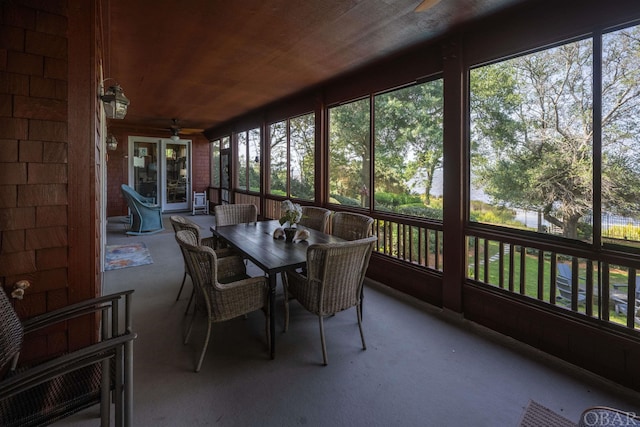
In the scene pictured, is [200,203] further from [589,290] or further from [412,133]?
[589,290]

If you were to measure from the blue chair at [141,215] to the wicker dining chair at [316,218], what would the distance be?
4367mm

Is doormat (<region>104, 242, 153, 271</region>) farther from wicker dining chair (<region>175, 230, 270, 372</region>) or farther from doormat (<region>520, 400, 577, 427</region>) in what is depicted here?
doormat (<region>520, 400, 577, 427</region>)

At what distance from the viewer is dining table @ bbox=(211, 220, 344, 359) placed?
2250 millimetres

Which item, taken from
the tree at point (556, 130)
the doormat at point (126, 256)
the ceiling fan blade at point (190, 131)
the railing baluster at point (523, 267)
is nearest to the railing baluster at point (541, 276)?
the railing baluster at point (523, 267)

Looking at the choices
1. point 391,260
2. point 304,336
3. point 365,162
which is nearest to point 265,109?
point 365,162

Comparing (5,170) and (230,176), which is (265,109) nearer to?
(230,176)

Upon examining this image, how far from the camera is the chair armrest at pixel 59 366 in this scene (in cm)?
100

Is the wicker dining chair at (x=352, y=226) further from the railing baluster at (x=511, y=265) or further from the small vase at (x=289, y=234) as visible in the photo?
the railing baluster at (x=511, y=265)

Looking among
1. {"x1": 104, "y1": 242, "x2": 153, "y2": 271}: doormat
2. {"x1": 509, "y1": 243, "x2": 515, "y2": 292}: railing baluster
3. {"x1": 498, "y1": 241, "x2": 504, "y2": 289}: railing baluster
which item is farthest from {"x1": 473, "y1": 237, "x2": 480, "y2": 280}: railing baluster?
{"x1": 104, "y1": 242, "x2": 153, "y2": 271}: doormat

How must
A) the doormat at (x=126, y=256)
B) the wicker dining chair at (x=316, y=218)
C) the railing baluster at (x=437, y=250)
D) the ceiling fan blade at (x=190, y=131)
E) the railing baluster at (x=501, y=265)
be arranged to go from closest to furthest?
the railing baluster at (x=501, y=265) < the railing baluster at (x=437, y=250) < the wicker dining chair at (x=316, y=218) < the doormat at (x=126, y=256) < the ceiling fan blade at (x=190, y=131)

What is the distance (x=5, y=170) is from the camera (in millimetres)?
1533

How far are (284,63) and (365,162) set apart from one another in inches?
64.1

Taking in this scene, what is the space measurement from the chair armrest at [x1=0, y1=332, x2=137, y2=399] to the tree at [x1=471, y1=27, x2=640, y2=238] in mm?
2972

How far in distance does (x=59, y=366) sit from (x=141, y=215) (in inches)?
245
